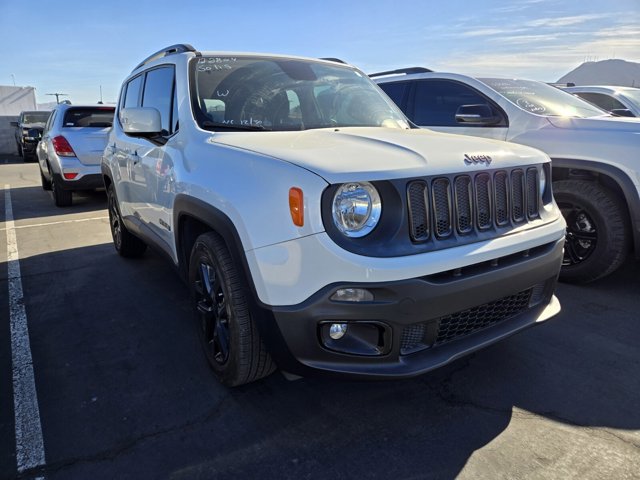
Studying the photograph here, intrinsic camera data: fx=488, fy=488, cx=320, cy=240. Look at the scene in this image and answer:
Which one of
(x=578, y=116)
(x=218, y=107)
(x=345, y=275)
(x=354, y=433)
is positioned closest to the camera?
(x=345, y=275)

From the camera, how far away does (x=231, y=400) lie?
2678 millimetres

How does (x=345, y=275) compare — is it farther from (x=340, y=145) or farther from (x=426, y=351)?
(x=340, y=145)

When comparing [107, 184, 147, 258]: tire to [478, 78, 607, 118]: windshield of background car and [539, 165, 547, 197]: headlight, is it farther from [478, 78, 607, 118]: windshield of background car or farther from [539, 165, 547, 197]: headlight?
[478, 78, 607, 118]: windshield of background car

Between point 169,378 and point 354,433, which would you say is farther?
point 169,378

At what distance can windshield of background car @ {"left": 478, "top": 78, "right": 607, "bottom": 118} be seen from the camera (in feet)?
15.8

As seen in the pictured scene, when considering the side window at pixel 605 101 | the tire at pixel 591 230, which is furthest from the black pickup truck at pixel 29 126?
the tire at pixel 591 230

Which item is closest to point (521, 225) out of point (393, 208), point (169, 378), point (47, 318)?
point (393, 208)

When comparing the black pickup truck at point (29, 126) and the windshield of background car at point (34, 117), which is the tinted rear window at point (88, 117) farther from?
the windshield of background car at point (34, 117)

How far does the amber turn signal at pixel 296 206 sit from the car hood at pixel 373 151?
0.13m

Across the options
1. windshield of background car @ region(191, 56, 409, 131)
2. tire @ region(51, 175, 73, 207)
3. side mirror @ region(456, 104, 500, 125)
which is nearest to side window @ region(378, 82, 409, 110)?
side mirror @ region(456, 104, 500, 125)

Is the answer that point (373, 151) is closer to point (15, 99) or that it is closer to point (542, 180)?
point (542, 180)

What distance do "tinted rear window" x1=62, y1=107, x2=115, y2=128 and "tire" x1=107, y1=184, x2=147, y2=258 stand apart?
150 inches

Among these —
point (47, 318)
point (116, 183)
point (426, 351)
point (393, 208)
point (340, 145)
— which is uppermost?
point (340, 145)

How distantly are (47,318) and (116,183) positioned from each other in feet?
5.11
